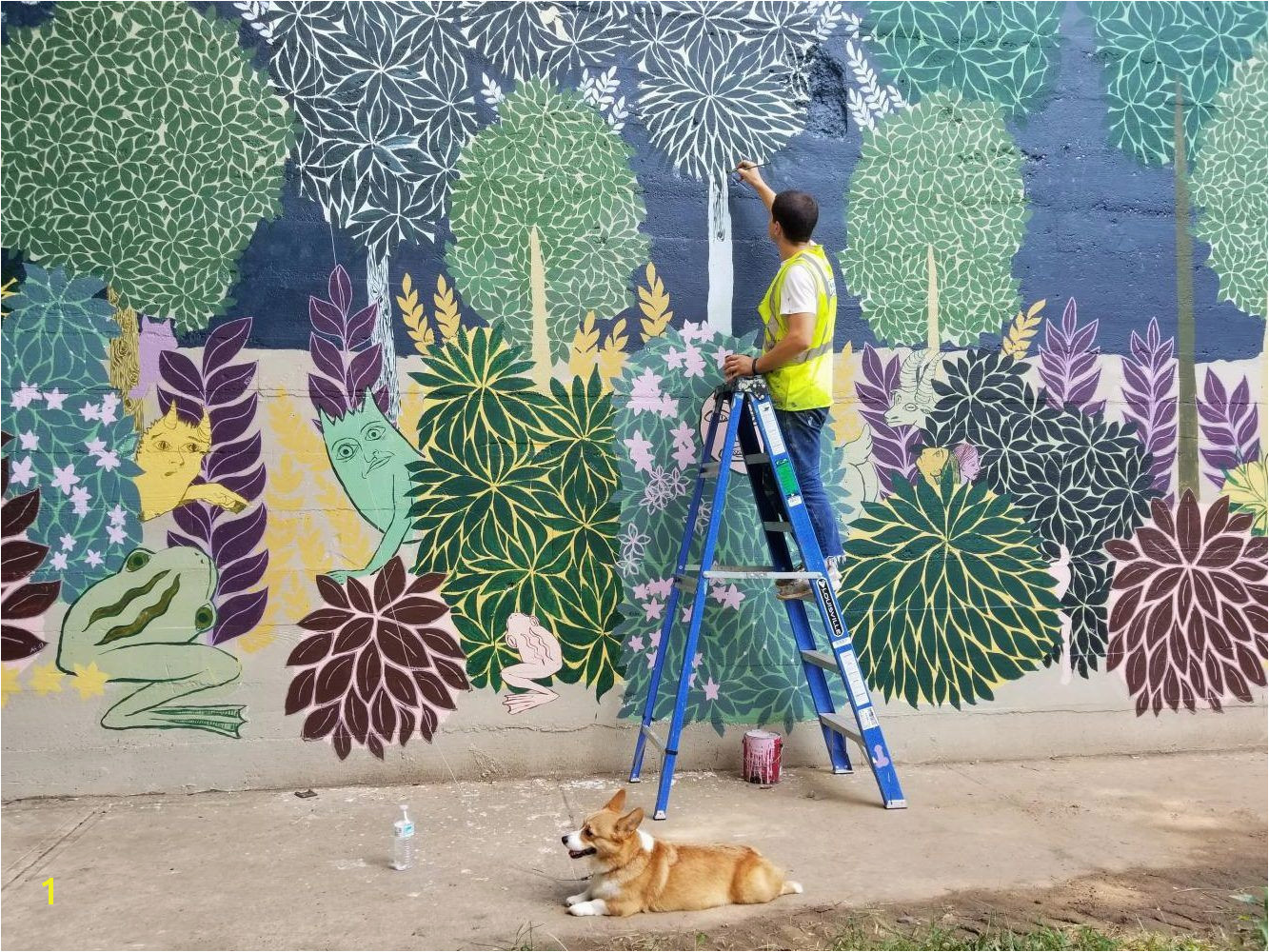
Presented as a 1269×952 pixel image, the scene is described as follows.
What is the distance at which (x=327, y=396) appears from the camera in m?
4.19

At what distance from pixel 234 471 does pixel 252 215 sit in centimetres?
107

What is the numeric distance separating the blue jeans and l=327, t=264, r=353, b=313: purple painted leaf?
1.87 meters

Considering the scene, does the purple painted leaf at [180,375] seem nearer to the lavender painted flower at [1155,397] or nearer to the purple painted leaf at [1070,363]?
the purple painted leaf at [1070,363]

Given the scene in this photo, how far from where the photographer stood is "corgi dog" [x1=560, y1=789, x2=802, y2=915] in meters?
2.97

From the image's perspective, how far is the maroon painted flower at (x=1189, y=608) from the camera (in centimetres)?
479

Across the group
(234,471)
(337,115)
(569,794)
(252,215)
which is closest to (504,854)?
(569,794)

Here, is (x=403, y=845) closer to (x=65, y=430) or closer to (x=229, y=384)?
(x=229, y=384)

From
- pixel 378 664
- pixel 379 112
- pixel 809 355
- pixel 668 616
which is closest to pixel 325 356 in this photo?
pixel 379 112

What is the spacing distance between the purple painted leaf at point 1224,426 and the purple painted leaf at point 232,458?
14.5 feet

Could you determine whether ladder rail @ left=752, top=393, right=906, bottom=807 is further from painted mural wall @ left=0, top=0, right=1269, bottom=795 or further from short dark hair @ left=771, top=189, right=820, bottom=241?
short dark hair @ left=771, top=189, right=820, bottom=241

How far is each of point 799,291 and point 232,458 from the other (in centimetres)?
242

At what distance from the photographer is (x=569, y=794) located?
160 inches

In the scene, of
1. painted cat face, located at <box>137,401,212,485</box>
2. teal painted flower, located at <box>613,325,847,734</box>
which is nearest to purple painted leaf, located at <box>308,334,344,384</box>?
painted cat face, located at <box>137,401,212,485</box>

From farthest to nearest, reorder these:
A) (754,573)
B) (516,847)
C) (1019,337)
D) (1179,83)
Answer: (1179,83)
(1019,337)
(754,573)
(516,847)
